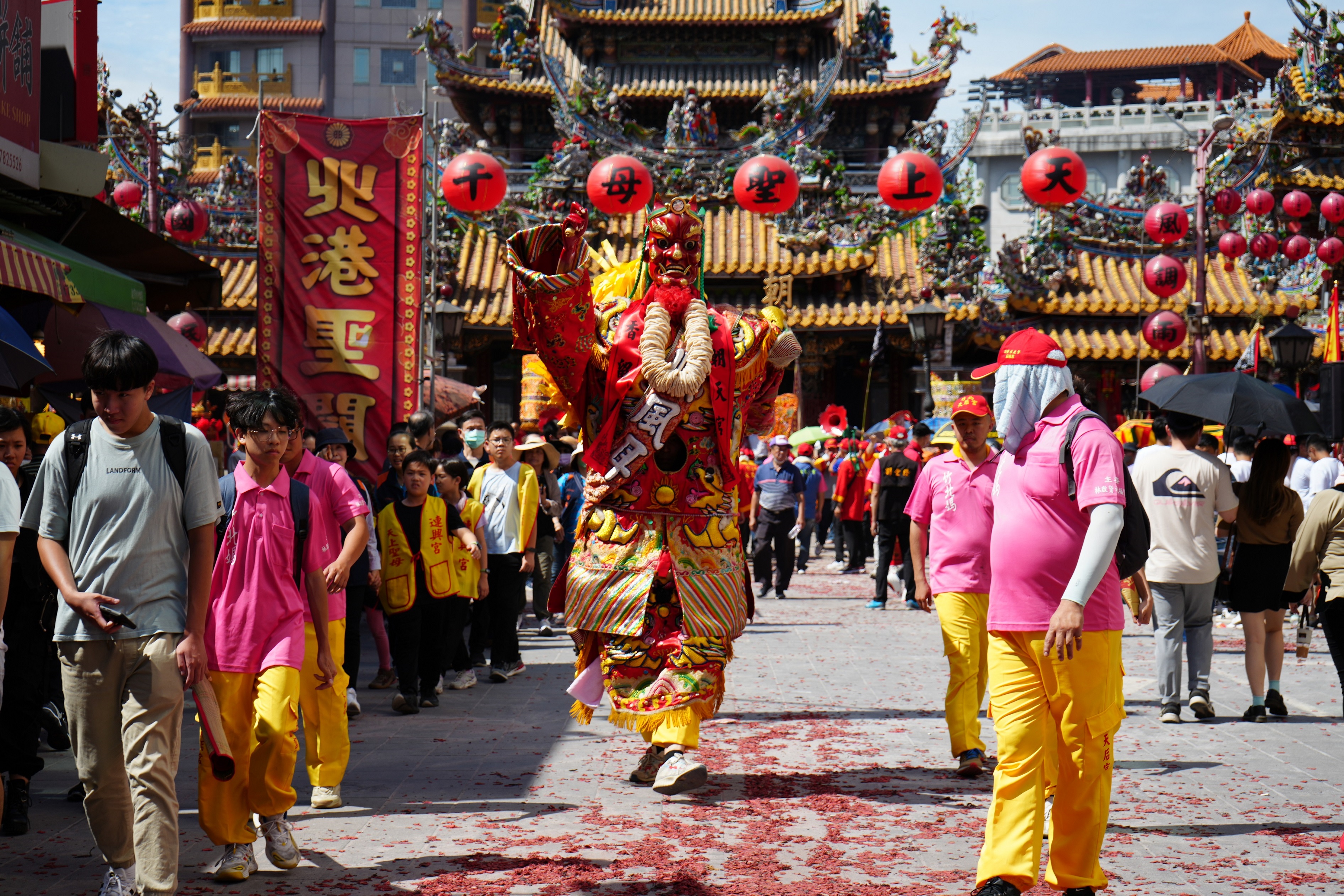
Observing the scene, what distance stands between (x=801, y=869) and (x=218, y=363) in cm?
2267

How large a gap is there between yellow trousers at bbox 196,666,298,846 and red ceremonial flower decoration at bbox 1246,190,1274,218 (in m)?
22.4

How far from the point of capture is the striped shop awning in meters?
7.62

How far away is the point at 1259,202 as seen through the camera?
23453 millimetres

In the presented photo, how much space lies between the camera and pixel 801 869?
4.67 metres

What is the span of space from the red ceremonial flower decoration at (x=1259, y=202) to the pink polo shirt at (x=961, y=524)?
1894 cm

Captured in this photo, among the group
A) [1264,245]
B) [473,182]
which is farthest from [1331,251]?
[473,182]

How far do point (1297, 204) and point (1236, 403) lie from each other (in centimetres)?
1799

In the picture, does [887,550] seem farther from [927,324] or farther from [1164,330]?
[1164,330]

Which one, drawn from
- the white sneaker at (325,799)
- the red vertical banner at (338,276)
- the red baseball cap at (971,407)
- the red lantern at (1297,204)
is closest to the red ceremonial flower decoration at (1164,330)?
the red lantern at (1297,204)

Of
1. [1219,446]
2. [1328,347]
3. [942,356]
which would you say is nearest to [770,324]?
[1219,446]

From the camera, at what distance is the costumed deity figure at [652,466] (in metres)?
6.09

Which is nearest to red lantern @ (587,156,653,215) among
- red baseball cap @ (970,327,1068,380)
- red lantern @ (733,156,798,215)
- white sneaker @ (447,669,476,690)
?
red lantern @ (733,156,798,215)

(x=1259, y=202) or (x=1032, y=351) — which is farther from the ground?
(x=1259, y=202)

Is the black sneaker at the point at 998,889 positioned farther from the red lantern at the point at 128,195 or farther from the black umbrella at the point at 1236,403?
the red lantern at the point at 128,195
